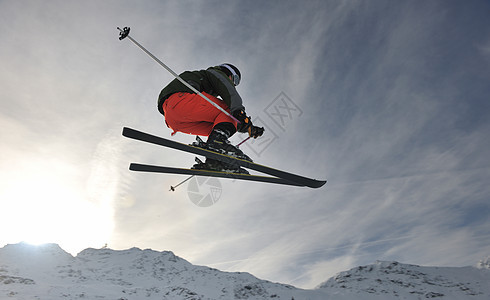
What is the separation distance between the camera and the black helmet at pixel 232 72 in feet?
A: 14.5

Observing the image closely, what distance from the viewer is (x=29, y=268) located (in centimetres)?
10469

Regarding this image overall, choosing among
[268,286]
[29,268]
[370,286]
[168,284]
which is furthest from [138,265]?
[370,286]

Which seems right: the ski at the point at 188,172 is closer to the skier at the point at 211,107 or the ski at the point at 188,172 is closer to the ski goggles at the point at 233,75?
the skier at the point at 211,107

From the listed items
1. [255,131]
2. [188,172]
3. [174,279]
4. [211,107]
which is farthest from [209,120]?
[174,279]

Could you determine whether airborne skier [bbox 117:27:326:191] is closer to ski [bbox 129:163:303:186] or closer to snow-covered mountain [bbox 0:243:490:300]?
ski [bbox 129:163:303:186]

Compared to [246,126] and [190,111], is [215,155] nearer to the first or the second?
[246,126]

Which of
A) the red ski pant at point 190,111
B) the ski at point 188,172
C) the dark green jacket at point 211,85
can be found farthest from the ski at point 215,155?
the dark green jacket at point 211,85

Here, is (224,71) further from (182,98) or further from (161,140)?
(161,140)

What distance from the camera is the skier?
408 cm

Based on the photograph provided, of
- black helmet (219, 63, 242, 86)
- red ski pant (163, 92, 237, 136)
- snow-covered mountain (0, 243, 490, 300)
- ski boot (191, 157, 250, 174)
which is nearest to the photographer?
red ski pant (163, 92, 237, 136)

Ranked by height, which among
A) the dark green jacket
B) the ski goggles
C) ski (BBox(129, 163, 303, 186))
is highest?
the ski goggles

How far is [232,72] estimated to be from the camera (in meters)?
4.46

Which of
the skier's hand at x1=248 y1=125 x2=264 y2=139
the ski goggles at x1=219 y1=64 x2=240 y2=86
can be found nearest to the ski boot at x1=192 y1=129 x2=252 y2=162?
the skier's hand at x1=248 y1=125 x2=264 y2=139

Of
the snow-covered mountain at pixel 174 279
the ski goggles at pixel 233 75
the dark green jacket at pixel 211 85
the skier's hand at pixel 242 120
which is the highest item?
the snow-covered mountain at pixel 174 279
